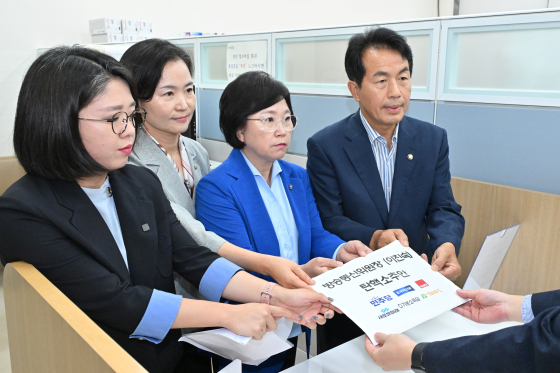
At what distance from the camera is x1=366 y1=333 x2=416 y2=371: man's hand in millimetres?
990

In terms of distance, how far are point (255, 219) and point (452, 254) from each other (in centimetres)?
71

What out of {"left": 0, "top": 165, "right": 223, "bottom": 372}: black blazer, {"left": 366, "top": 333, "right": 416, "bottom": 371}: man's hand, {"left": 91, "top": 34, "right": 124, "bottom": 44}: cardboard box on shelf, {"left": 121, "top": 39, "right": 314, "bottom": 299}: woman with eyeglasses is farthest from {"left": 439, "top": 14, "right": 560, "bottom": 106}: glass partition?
{"left": 91, "top": 34, "right": 124, "bottom": 44}: cardboard box on shelf

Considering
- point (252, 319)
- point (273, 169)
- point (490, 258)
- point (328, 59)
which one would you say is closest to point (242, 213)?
point (273, 169)

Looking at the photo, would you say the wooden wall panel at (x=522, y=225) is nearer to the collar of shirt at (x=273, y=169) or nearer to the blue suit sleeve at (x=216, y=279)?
the collar of shirt at (x=273, y=169)

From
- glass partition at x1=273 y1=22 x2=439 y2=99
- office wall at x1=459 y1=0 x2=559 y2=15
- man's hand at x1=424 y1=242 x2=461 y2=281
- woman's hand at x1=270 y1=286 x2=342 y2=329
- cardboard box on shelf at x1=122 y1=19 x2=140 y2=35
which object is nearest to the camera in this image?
woman's hand at x1=270 y1=286 x2=342 y2=329

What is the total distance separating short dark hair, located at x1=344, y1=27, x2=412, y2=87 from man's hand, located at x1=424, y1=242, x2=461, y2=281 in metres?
0.73

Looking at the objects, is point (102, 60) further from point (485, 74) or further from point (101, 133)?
point (485, 74)

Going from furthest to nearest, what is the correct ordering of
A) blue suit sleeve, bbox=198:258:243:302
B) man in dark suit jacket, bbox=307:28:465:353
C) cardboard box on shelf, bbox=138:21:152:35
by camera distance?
1. cardboard box on shelf, bbox=138:21:152:35
2. man in dark suit jacket, bbox=307:28:465:353
3. blue suit sleeve, bbox=198:258:243:302

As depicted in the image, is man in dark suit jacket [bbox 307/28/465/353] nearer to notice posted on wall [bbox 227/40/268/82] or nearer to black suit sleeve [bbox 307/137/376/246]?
black suit sleeve [bbox 307/137/376/246]

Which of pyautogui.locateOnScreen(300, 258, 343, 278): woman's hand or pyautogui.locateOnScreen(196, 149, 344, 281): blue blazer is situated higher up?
pyautogui.locateOnScreen(196, 149, 344, 281): blue blazer

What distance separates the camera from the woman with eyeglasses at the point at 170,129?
4.83 feet

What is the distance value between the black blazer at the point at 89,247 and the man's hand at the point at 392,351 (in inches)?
22.3

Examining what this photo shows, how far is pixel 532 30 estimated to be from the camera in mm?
1899

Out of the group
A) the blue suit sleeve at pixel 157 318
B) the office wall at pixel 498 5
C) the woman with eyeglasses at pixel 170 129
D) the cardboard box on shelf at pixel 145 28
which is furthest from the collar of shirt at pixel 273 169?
the office wall at pixel 498 5
